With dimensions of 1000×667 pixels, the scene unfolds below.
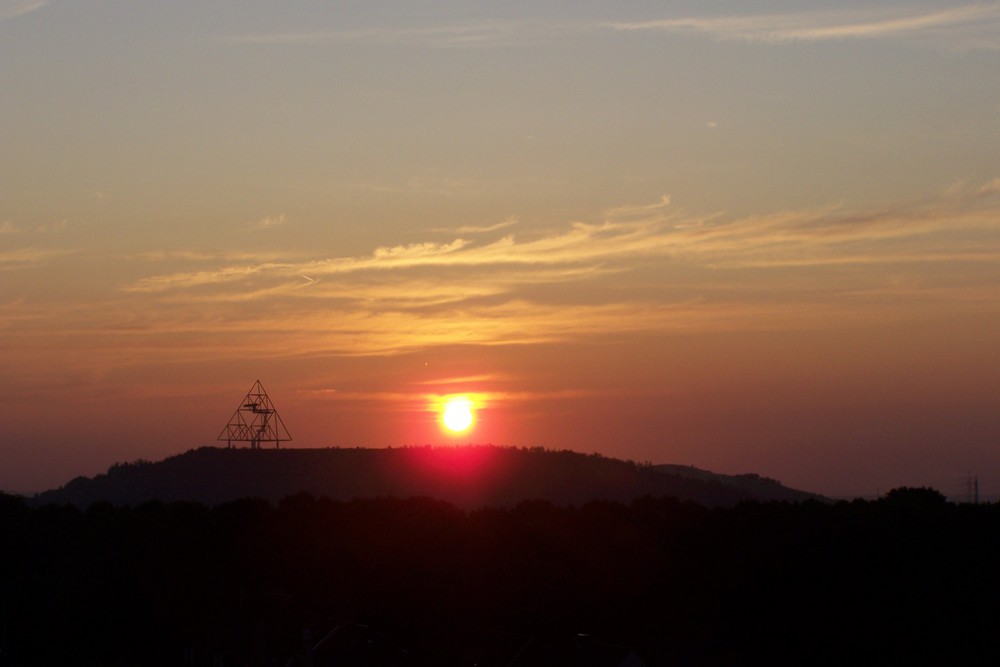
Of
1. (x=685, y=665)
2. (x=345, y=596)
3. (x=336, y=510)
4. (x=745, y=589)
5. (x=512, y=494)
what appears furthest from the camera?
(x=512, y=494)

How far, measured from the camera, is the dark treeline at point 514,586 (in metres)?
68.9

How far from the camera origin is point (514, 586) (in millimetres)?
78750

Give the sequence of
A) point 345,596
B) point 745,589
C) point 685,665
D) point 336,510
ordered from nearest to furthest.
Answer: point 685,665 < point 745,589 < point 345,596 < point 336,510

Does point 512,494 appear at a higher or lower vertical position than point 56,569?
higher

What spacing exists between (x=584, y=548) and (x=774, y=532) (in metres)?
11.5

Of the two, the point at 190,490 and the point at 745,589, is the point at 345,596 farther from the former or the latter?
the point at 190,490

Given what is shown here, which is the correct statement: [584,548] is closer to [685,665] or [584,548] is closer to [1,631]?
[685,665]

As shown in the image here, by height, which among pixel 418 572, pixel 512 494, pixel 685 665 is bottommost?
pixel 685 665

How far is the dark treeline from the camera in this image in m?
68.9

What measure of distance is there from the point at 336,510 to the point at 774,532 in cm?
3095

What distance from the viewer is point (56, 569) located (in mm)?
84188

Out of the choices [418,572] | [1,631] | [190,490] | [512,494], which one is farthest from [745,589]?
[190,490]

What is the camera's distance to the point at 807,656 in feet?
224

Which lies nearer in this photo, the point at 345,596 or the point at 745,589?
the point at 745,589
